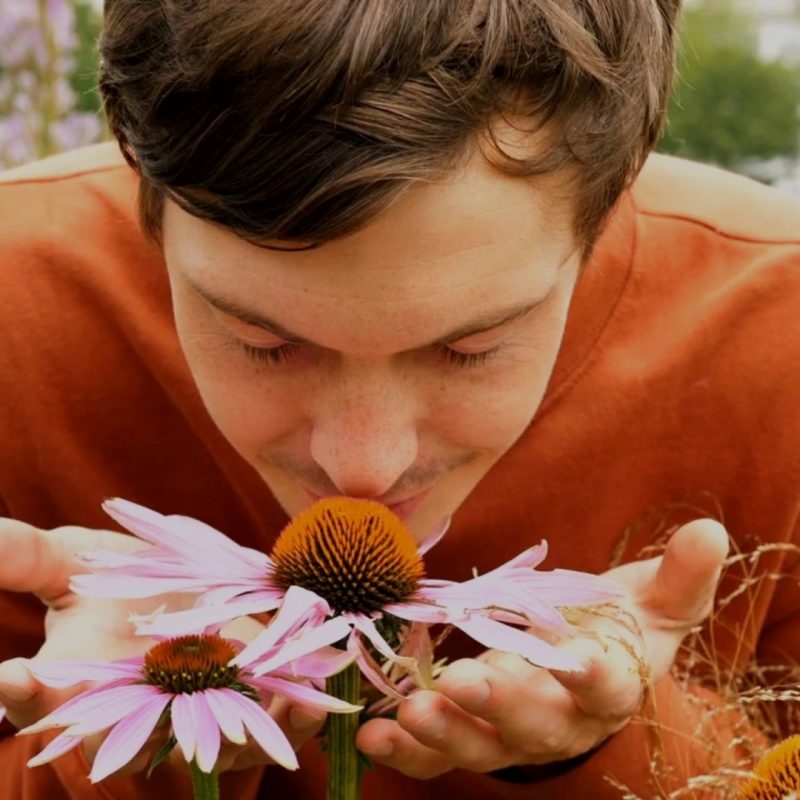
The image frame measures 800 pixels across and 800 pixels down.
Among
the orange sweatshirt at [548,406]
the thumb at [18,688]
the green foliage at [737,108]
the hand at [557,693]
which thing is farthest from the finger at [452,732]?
the green foliage at [737,108]

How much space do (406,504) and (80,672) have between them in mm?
331

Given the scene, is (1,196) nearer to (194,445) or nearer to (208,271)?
(194,445)

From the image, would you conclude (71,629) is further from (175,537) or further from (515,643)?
(515,643)

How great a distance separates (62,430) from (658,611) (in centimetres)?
62

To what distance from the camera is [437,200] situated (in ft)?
2.93

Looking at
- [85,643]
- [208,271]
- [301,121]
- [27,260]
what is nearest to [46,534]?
[85,643]

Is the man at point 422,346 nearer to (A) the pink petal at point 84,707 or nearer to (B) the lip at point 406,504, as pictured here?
(B) the lip at point 406,504

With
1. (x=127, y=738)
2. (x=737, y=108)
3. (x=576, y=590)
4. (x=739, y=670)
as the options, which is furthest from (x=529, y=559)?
(x=737, y=108)

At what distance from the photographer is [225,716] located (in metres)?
0.75

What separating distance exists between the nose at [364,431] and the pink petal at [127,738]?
219mm

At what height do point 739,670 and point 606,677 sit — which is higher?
point 606,677

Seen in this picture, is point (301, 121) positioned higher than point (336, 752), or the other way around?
point (301, 121)

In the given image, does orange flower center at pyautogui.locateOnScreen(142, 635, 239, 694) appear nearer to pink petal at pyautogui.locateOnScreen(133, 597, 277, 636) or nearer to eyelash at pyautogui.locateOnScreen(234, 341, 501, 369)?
pink petal at pyautogui.locateOnScreen(133, 597, 277, 636)

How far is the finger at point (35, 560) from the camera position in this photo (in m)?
0.98
